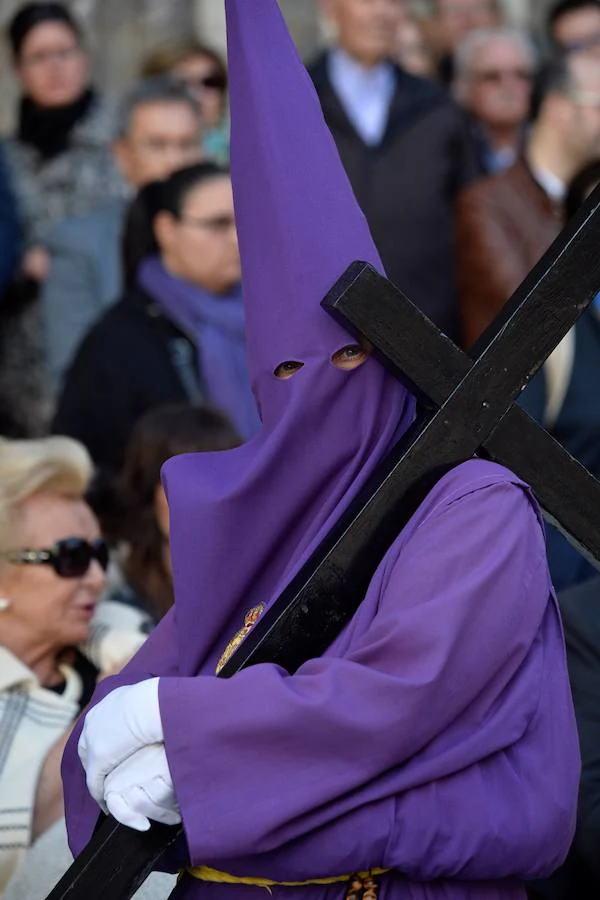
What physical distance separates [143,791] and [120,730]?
93 millimetres

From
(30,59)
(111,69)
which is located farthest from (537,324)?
(111,69)

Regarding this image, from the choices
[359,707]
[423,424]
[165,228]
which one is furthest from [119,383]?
[359,707]

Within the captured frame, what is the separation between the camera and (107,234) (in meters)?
6.25

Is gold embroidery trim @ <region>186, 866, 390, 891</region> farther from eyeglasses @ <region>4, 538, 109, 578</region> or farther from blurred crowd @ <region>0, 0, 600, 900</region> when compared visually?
eyeglasses @ <region>4, 538, 109, 578</region>

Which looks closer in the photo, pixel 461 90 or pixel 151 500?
pixel 151 500

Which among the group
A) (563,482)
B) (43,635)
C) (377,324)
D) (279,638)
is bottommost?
(43,635)

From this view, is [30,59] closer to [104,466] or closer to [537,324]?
[104,466]

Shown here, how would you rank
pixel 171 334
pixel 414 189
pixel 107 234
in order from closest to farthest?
pixel 171 334
pixel 414 189
pixel 107 234

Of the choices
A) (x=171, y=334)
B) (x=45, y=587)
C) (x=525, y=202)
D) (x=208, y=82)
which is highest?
(x=208, y=82)

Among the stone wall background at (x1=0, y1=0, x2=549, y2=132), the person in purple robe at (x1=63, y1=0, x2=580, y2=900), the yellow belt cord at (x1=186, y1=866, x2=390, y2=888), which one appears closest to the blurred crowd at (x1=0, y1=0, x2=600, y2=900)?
the yellow belt cord at (x1=186, y1=866, x2=390, y2=888)

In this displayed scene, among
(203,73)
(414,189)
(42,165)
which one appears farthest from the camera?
(203,73)

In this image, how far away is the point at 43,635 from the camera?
154 inches

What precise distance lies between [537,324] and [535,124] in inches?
142

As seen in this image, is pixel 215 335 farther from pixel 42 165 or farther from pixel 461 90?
pixel 461 90
